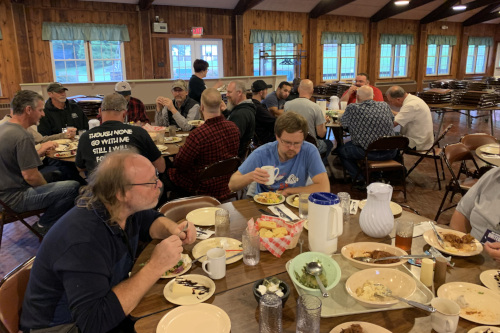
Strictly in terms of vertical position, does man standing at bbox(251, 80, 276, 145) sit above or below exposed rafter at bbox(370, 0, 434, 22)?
below

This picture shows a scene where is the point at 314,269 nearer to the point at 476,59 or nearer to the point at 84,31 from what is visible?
the point at 84,31

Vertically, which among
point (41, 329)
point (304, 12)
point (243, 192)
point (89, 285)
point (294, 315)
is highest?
point (304, 12)

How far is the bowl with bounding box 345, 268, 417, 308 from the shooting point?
1357 mm

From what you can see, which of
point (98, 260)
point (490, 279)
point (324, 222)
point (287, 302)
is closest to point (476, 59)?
point (490, 279)

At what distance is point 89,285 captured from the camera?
129cm

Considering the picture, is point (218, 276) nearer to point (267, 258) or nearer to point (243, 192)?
point (267, 258)

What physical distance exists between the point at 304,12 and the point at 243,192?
995 cm

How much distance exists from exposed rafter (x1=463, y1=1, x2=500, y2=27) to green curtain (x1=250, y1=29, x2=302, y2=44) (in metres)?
9.00

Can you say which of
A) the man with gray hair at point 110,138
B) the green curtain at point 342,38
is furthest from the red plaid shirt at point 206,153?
the green curtain at point 342,38

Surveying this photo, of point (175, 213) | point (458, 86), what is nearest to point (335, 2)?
point (458, 86)

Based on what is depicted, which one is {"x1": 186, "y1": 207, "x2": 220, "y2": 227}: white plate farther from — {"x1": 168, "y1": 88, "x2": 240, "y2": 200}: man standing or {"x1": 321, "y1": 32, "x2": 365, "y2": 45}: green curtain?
{"x1": 321, "y1": 32, "x2": 365, "y2": 45}: green curtain

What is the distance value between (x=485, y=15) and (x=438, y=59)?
2.42 meters

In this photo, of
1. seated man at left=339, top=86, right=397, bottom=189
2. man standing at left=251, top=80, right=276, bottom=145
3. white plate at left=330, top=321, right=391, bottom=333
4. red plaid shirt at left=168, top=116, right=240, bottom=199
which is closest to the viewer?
white plate at left=330, top=321, right=391, bottom=333

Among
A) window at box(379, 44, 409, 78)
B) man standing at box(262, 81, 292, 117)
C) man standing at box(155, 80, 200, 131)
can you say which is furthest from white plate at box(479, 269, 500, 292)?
window at box(379, 44, 409, 78)
